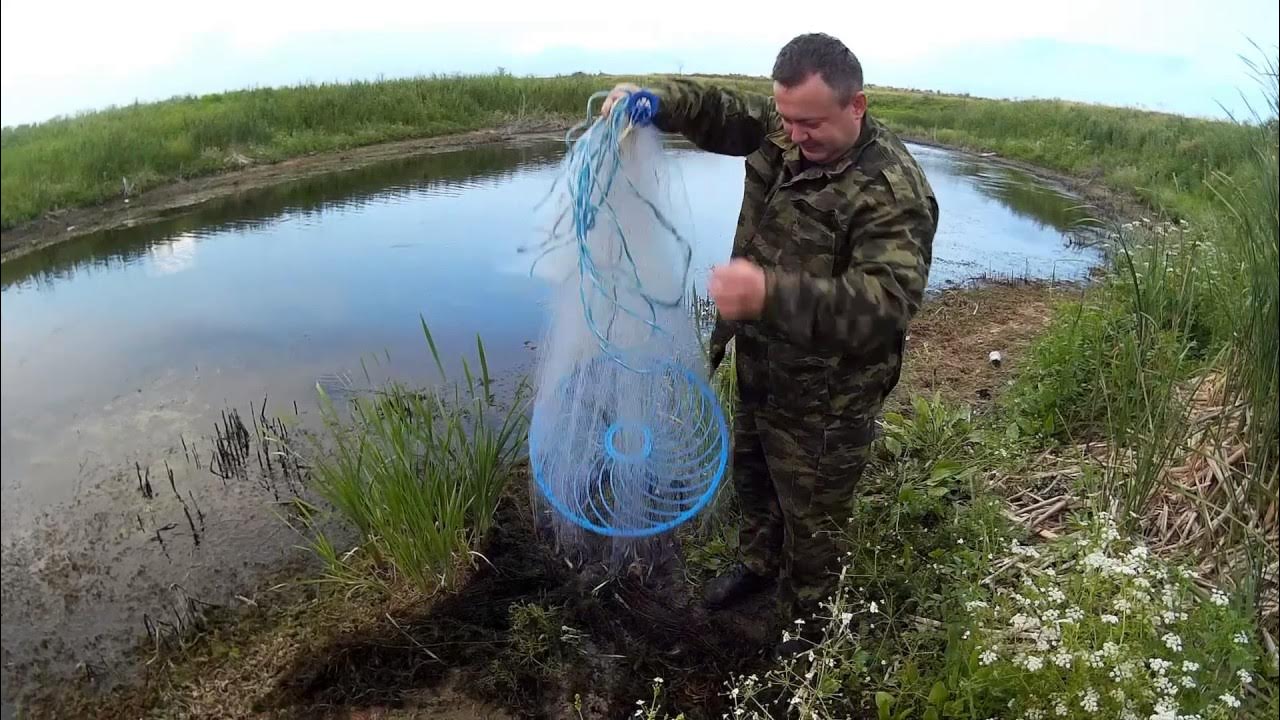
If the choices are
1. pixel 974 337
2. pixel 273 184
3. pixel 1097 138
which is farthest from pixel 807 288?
pixel 1097 138

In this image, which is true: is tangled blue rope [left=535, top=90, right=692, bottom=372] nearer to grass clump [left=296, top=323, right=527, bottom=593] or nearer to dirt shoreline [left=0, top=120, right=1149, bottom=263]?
grass clump [left=296, top=323, right=527, bottom=593]

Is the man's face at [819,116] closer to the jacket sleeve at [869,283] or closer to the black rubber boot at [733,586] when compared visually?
the jacket sleeve at [869,283]

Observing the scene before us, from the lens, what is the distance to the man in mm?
2004

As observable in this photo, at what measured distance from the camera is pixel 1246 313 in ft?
8.37

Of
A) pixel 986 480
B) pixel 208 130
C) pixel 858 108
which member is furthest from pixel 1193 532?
pixel 208 130

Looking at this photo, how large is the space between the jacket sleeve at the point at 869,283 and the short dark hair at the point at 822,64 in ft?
0.85

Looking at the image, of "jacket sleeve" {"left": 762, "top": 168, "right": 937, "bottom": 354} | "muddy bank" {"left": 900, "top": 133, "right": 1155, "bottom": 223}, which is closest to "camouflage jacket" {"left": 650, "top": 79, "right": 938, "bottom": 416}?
"jacket sleeve" {"left": 762, "top": 168, "right": 937, "bottom": 354}

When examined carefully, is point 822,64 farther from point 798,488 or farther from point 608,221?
point 798,488

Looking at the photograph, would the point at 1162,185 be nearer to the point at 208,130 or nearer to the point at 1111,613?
the point at 1111,613

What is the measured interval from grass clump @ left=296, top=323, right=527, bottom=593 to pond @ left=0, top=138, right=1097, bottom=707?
0.47 m

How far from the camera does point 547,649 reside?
109 inches

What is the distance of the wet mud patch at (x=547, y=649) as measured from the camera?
2.62 m

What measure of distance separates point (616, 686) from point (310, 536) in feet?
5.31

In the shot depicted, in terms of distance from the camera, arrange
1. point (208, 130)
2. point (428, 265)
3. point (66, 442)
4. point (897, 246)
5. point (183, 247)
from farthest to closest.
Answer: point (208, 130), point (428, 265), point (183, 247), point (897, 246), point (66, 442)
